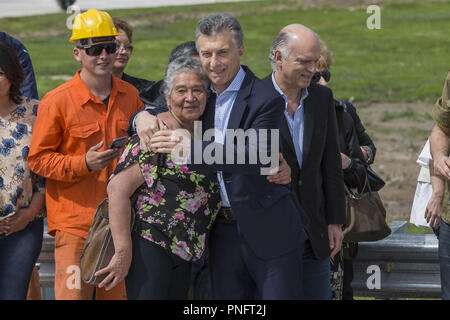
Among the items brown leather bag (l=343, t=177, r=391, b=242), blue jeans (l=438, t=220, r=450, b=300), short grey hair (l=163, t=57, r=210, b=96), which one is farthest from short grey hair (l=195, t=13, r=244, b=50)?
brown leather bag (l=343, t=177, r=391, b=242)

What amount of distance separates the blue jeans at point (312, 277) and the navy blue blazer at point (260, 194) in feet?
0.98

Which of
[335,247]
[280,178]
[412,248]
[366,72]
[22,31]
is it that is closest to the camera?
[280,178]

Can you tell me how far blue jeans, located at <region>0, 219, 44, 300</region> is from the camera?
14.7 feet

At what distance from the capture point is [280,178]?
12.6 ft

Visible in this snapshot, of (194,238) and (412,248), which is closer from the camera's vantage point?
(194,238)

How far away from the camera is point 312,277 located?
13.9 feet

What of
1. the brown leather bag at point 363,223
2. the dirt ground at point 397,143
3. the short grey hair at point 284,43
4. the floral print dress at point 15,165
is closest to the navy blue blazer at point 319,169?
the short grey hair at point 284,43

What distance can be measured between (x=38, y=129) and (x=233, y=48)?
4.12ft

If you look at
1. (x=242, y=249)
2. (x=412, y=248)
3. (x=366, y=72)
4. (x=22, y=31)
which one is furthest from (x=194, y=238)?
(x=22, y=31)

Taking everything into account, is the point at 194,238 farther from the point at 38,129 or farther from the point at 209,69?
the point at 38,129

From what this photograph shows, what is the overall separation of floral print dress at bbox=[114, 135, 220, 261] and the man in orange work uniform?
1.60 ft

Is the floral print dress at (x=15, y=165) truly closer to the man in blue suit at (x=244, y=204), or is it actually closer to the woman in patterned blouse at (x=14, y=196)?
the woman in patterned blouse at (x=14, y=196)

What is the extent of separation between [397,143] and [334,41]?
1859 cm

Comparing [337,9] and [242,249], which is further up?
[337,9]
